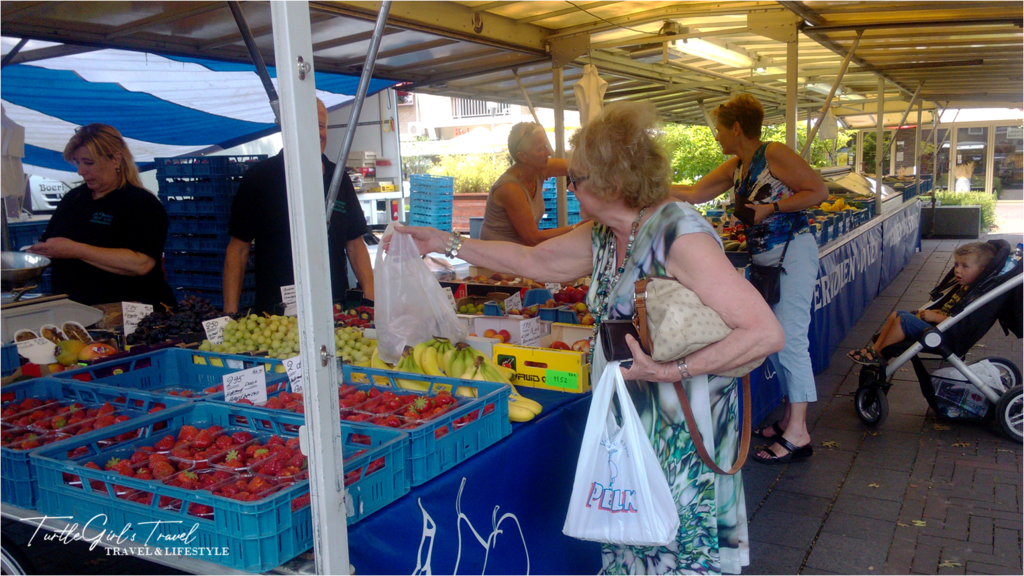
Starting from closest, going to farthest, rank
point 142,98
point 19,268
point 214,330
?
1. point 214,330
2. point 19,268
3. point 142,98

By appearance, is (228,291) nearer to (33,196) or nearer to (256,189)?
(256,189)

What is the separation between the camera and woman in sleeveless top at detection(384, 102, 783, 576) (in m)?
1.79

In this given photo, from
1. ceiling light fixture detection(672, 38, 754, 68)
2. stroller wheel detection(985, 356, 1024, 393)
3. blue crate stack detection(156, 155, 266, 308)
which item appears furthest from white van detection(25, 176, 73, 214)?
stroller wheel detection(985, 356, 1024, 393)

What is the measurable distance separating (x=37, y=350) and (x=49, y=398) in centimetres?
59

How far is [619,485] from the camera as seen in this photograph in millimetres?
1811

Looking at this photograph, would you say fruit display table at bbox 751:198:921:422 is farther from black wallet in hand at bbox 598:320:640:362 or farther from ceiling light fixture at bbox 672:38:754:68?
black wallet in hand at bbox 598:320:640:362

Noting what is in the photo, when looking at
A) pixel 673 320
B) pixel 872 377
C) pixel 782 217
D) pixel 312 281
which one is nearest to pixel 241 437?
pixel 312 281

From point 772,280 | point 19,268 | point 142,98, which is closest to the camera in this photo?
point 19,268

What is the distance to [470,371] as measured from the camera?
8.18ft

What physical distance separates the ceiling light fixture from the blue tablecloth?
5151mm

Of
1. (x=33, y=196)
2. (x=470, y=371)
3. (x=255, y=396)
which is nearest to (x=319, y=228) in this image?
(x=255, y=396)

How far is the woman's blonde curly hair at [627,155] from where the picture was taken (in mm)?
1859

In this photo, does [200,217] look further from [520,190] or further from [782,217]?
[782,217]

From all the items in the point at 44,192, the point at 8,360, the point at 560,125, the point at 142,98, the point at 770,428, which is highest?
the point at 142,98
